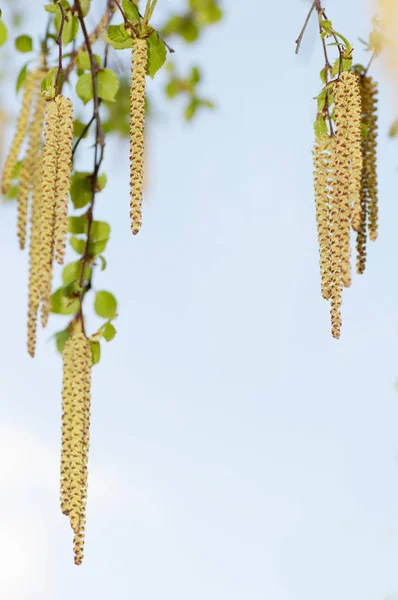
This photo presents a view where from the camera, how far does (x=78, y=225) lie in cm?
233

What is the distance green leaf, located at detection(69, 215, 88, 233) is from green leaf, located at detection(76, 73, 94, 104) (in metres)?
0.33

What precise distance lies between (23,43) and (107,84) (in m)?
0.49

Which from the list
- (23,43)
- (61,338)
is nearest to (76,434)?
(61,338)

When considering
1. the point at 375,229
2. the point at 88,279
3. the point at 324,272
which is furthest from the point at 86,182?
the point at 324,272

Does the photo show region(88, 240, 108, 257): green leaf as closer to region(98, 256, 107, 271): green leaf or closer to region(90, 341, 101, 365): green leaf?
region(98, 256, 107, 271): green leaf

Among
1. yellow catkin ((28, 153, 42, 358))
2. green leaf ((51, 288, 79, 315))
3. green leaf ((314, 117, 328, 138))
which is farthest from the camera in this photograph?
green leaf ((51, 288, 79, 315))

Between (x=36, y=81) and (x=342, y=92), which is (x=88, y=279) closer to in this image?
(x=36, y=81)

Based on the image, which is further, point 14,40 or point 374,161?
point 14,40

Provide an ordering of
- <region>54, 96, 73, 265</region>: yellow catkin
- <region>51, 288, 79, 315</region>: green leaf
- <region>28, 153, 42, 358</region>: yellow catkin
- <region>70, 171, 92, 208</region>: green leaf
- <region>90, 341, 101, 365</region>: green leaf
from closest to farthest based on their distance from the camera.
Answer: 1. <region>54, 96, 73, 265</region>: yellow catkin
2. <region>28, 153, 42, 358</region>: yellow catkin
3. <region>90, 341, 101, 365</region>: green leaf
4. <region>51, 288, 79, 315</region>: green leaf
5. <region>70, 171, 92, 208</region>: green leaf

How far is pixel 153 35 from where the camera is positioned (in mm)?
1817

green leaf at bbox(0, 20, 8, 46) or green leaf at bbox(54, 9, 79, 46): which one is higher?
green leaf at bbox(0, 20, 8, 46)

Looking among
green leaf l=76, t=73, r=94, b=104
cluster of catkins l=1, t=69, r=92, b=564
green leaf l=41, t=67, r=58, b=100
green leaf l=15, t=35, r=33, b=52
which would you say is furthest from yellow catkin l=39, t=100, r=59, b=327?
green leaf l=15, t=35, r=33, b=52

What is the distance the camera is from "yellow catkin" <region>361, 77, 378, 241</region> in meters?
1.79

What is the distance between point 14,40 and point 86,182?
53 cm
